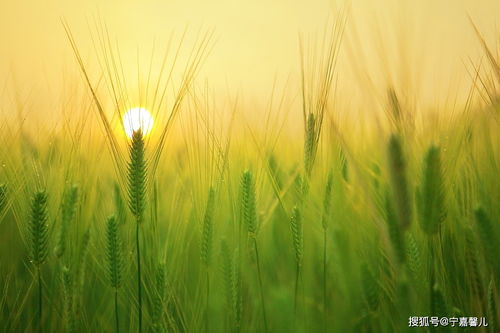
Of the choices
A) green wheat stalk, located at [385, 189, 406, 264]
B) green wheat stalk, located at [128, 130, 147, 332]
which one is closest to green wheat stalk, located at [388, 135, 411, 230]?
green wheat stalk, located at [385, 189, 406, 264]

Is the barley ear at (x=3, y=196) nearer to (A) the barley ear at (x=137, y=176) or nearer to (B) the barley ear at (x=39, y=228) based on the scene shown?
(B) the barley ear at (x=39, y=228)

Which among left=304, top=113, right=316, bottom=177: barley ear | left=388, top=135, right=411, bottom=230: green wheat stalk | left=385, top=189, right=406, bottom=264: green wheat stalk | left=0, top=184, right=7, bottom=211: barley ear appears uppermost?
left=304, top=113, right=316, bottom=177: barley ear

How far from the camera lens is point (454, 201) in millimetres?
1011

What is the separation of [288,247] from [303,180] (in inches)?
11.3

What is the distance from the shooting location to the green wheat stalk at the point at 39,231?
2.77 feet

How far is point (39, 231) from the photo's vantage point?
0.86 meters

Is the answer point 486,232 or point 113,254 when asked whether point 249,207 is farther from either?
point 486,232

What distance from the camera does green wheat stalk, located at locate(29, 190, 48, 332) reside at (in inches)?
33.3

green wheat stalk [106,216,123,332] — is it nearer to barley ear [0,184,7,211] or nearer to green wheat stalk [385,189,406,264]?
barley ear [0,184,7,211]

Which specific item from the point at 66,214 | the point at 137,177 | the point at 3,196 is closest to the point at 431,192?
the point at 137,177

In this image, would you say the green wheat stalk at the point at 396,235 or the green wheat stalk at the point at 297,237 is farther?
the green wheat stalk at the point at 297,237

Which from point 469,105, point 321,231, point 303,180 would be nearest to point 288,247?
point 321,231

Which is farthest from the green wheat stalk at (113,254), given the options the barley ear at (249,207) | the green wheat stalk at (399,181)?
the green wheat stalk at (399,181)

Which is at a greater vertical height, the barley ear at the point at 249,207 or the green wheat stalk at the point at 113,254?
the barley ear at the point at 249,207
